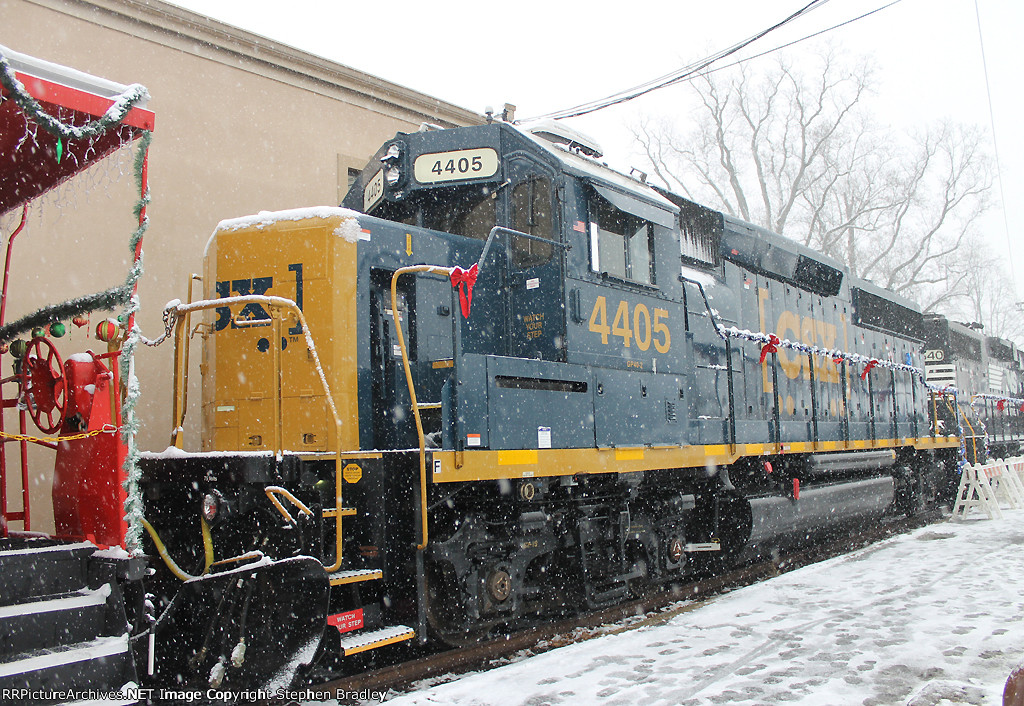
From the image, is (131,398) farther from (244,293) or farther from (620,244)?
(620,244)

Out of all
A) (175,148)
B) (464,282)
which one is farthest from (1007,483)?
(175,148)

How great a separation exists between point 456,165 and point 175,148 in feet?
17.4

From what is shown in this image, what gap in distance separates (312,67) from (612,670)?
948cm

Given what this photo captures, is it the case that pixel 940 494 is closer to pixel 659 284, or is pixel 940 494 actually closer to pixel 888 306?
pixel 888 306

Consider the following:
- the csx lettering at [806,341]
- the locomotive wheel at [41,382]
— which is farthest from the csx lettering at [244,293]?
the csx lettering at [806,341]

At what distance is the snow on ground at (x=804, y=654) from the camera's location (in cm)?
406

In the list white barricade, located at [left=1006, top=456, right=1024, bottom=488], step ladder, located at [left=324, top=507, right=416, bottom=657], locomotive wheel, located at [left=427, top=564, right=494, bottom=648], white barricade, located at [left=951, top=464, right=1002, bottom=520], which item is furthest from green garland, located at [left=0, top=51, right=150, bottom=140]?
white barricade, located at [left=1006, top=456, right=1024, bottom=488]

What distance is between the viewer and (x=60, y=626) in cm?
307

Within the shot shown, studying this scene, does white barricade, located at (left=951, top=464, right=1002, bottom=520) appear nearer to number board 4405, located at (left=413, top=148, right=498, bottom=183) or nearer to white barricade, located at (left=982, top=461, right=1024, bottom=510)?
white barricade, located at (left=982, top=461, right=1024, bottom=510)

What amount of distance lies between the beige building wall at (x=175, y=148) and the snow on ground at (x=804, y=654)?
19.8 feet

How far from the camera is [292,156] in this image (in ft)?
35.8

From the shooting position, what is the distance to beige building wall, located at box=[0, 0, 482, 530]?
860 cm

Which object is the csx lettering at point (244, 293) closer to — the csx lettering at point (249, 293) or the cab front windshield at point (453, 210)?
the csx lettering at point (249, 293)

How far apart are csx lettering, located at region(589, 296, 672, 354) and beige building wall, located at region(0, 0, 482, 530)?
211 inches
